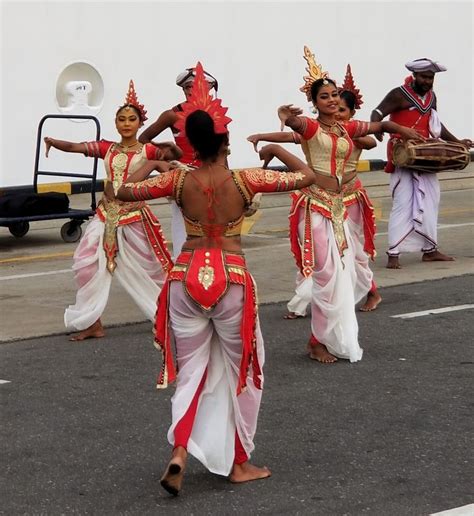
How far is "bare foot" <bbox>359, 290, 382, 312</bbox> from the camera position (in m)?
11.2

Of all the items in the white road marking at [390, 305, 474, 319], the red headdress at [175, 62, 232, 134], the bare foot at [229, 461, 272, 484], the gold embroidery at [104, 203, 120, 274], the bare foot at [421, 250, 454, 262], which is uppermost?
the red headdress at [175, 62, 232, 134]

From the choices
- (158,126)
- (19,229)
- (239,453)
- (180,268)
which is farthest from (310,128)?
(19,229)

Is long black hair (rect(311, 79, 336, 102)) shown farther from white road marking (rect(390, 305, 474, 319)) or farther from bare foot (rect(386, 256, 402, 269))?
bare foot (rect(386, 256, 402, 269))

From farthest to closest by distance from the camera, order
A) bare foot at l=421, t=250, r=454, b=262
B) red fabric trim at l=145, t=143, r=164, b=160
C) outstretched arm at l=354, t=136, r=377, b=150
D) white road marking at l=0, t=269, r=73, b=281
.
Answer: bare foot at l=421, t=250, r=454, b=262 < white road marking at l=0, t=269, r=73, b=281 < outstretched arm at l=354, t=136, r=377, b=150 < red fabric trim at l=145, t=143, r=164, b=160

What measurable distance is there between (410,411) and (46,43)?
11.5m

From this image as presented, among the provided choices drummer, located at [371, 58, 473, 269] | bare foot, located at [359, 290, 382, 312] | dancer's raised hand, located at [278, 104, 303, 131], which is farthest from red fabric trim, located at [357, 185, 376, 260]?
dancer's raised hand, located at [278, 104, 303, 131]

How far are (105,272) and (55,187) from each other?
27.5ft

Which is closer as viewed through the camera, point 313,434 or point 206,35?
point 313,434

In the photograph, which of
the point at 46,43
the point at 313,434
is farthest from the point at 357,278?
the point at 46,43

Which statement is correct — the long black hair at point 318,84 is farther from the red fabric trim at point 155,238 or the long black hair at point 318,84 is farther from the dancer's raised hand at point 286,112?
the red fabric trim at point 155,238

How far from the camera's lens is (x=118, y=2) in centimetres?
1900

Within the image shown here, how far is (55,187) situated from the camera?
18.4 m

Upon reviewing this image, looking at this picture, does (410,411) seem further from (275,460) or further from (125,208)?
(125,208)

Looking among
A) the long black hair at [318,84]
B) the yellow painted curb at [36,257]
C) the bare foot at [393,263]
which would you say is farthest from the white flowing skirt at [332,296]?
the yellow painted curb at [36,257]
